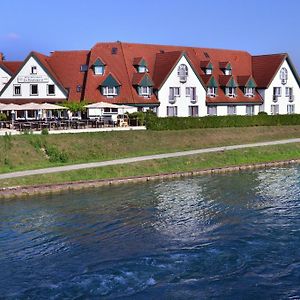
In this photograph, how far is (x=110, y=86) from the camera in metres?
62.2

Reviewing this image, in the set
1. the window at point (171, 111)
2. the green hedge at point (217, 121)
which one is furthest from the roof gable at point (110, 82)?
the green hedge at point (217, 121)

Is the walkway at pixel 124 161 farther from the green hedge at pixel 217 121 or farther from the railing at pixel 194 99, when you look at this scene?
the railing at pixel 194 99

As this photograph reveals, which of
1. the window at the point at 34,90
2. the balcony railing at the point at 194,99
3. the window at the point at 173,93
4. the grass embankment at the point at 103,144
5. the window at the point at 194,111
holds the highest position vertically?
the window at the point at 34,90

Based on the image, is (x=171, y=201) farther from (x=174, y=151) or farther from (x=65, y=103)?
(x=65, y=103)

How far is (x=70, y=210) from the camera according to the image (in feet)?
99.3

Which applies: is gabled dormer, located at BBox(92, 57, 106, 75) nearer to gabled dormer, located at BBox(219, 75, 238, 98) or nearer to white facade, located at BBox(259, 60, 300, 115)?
gabled dormer, located at BBox(219, 75, 238, 98)

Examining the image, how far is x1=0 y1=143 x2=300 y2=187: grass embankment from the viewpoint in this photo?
37.0m

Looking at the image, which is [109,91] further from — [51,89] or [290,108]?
[290,108]

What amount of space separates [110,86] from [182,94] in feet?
31.0

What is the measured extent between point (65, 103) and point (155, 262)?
132ft

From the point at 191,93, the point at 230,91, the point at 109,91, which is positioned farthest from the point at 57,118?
the point at 230,91

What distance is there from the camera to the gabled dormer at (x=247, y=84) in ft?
234

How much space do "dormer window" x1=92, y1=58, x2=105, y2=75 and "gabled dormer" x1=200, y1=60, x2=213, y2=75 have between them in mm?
13829

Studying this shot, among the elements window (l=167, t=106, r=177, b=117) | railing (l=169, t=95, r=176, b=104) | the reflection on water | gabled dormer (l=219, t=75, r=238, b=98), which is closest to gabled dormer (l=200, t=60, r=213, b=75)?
gabled dormer (l=219, t=75, r=238, b=98)
